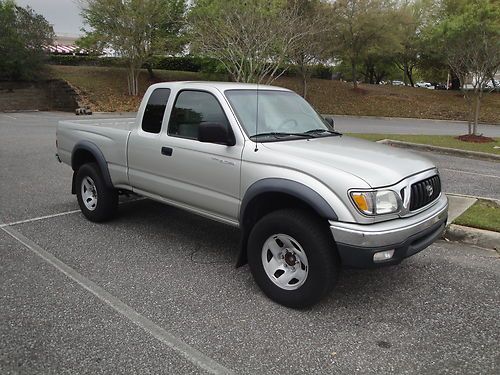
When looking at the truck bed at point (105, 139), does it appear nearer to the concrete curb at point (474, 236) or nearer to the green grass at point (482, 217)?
the concrete curb at point (474, 236)

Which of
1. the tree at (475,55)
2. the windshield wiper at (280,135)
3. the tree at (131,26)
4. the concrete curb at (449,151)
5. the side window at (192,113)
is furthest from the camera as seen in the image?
the tree at (131,26)

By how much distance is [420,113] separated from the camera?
28.7 m

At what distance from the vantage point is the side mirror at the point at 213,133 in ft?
13.0

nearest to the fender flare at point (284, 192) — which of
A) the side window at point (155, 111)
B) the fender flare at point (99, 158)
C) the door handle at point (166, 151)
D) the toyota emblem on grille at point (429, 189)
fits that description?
the toyota emblem on grille at point (429, 189)

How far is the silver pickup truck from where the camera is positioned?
11.2 feet

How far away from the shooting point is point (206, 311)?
3686 mm

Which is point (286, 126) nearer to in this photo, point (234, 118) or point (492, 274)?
point (234, 118)

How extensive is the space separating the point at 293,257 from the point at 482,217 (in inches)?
129

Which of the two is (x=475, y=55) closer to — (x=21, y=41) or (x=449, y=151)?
(x=449, y=151)

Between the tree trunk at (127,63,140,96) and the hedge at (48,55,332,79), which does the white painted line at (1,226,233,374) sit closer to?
the tree trunk at (127,63,140,96)

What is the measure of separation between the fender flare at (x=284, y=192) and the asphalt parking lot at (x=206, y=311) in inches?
19.9

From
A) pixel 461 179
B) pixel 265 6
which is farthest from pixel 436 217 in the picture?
pixel 265 6

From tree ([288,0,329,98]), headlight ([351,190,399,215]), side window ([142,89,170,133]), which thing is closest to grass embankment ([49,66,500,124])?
tree ([288,0,329,98])

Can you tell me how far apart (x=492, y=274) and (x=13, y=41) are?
29.9 metres
